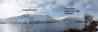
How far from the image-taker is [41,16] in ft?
5.46

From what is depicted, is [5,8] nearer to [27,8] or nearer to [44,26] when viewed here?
[27,8]

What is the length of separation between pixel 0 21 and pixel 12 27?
0.09 metres

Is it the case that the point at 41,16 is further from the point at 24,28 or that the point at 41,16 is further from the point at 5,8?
the point at 5,8

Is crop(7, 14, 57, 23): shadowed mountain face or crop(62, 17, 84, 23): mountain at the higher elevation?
crop(7, 14, 57, 23): shadowed mountain face

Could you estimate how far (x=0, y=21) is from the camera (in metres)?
1.64

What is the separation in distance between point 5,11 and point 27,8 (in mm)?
155

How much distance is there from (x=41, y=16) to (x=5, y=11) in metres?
0.25

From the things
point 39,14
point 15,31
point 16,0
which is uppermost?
point 16,0

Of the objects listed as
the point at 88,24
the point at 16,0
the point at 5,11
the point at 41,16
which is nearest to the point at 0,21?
the point at 5,11

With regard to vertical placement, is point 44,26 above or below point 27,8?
below

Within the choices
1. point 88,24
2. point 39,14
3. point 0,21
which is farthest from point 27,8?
point 88,24

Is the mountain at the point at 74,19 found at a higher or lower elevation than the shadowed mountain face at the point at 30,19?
lower

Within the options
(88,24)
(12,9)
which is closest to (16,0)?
(12,9)

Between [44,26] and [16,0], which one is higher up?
[16,0]
